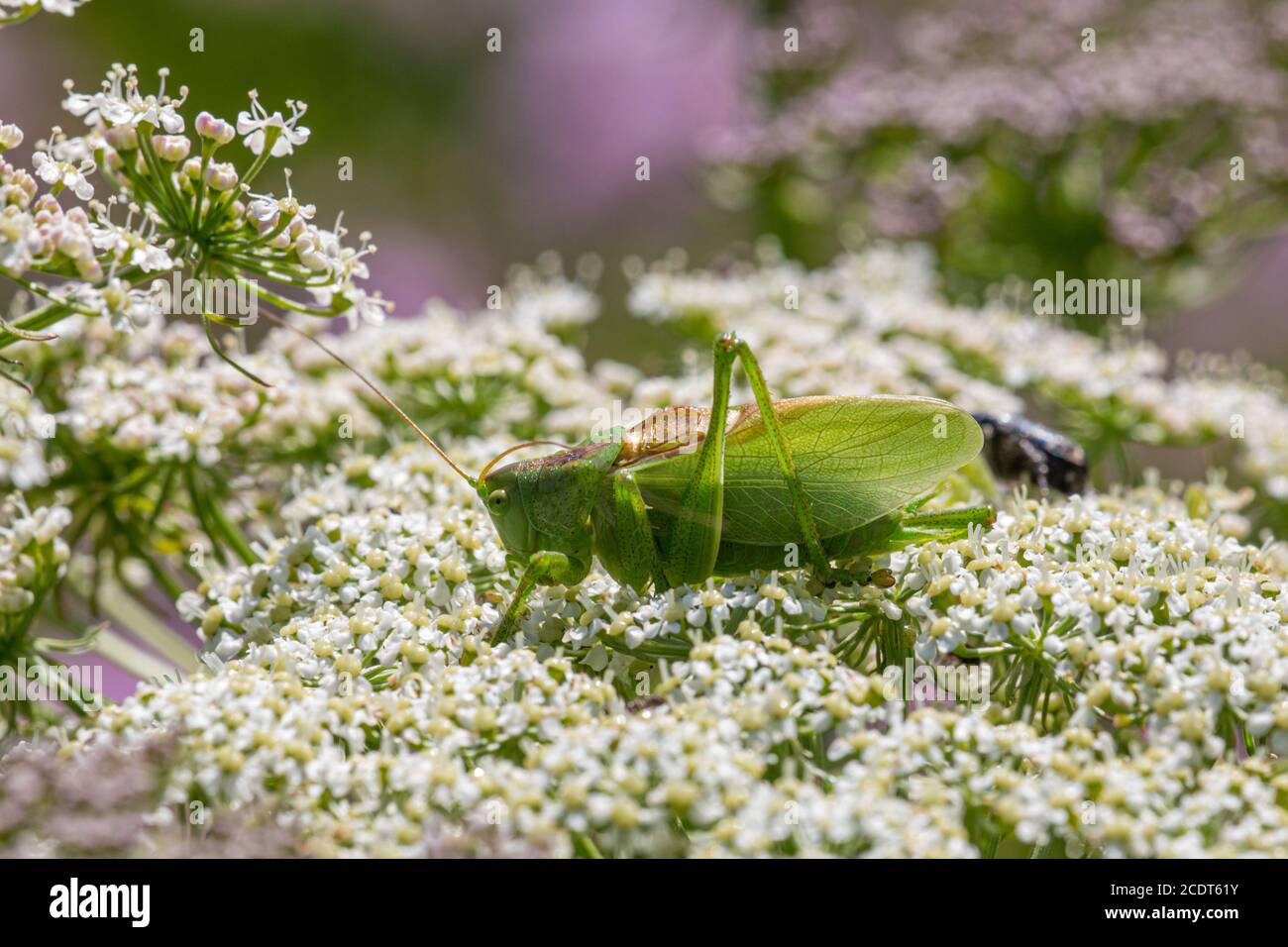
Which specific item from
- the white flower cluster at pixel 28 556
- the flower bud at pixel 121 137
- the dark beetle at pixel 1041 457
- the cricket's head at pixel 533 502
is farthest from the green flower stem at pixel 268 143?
the dark beetle at pixel 1041 457

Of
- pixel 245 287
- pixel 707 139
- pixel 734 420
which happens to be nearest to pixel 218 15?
pixel 707 139

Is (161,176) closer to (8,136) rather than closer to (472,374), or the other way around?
(8,136)

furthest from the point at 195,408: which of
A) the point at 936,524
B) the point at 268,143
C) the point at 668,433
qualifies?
the point at 936,524

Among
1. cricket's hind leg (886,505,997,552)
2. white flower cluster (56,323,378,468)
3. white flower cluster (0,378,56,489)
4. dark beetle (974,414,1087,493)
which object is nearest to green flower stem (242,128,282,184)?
white flower cluster (56,323,378,468)

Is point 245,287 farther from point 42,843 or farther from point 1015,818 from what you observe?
point 1015,818

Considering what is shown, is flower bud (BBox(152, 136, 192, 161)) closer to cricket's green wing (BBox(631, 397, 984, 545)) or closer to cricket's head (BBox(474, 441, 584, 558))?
cricket's head (BBox(474, 441, 584, 558))

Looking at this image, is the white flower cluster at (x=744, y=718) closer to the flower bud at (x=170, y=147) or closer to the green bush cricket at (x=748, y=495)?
the green bush cricket at (x=748, y=495)
